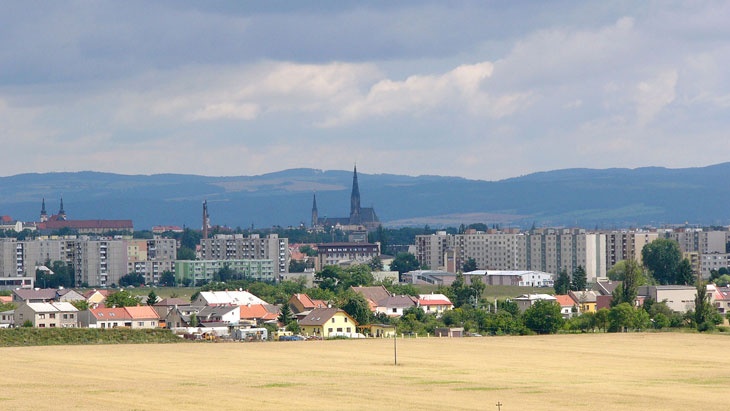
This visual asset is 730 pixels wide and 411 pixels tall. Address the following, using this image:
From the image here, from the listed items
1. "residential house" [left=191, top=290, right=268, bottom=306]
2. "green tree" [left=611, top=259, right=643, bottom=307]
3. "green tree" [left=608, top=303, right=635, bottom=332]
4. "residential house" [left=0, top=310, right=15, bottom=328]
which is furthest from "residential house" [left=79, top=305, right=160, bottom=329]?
"green tree" [left=611, top=259, right=643, bottom=307]

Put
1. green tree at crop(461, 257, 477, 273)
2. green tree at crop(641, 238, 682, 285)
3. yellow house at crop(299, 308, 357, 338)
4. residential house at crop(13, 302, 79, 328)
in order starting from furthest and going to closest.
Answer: green tree at crop(461, 257, 477, 273) → green tree at crop(641, 238, 682, 285) → residential house at crop(13, 302, 79, 328) → yellow house at crop(299, 308, 357, 338)

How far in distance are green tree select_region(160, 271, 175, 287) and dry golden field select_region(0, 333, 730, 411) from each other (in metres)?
99.2

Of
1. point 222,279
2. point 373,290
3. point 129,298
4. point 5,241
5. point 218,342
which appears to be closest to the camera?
point 218,342

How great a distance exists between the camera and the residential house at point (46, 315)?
9175cm

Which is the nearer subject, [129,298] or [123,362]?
[123,362]

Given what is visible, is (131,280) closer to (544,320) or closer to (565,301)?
(565,301)

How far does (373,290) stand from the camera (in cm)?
11262

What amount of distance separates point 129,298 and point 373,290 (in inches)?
715

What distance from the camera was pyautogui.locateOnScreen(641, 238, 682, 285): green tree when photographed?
138250 mm

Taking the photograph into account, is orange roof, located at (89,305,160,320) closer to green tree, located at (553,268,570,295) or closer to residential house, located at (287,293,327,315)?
residential house, located at (287,293,327,315)

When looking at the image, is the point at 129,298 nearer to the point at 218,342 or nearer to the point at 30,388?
the point at 218,342

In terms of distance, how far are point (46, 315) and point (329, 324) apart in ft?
61.0

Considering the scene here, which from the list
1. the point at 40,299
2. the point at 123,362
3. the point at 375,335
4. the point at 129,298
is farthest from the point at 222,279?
the point at 123,362

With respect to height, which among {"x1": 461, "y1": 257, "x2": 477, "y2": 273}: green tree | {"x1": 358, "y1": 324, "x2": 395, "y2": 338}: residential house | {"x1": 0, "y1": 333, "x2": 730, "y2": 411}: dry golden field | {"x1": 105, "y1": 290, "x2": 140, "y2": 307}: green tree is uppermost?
{"x1": 461, "y1": 257, "x2": 477, "y2": 273}: green tree
